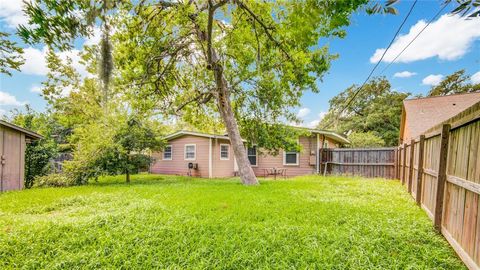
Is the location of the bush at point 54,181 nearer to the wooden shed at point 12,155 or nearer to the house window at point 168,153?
the wooden shed at point 12,155

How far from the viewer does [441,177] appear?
3.30 meters

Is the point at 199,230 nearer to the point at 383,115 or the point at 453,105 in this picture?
the point at 453,105

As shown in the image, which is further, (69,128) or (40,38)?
(69,128)

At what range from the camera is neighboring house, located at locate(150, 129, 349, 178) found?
1384 cm

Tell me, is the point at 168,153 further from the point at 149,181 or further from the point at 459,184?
the point at 459,184

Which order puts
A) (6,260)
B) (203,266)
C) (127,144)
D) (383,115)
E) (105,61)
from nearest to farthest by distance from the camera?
(105,61) < (203,266) < (6,260) < (127,144) < (383,115)

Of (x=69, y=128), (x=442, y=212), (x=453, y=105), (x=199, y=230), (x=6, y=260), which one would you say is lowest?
(x=6, y=260)

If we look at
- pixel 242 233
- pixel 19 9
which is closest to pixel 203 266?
pixel 242 233

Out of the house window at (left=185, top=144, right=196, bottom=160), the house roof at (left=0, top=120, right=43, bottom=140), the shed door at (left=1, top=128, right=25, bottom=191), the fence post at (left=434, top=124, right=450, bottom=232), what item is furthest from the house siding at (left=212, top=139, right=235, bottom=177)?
the fence post at (left=434, top=124, right=450, bottom=232)

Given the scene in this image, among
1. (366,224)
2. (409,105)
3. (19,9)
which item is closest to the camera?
(19,9)

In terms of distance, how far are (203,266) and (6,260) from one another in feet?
7.92

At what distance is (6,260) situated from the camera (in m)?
2.90

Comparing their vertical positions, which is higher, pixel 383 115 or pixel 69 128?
pixel 383 115

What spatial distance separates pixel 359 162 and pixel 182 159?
10042 millimetres
